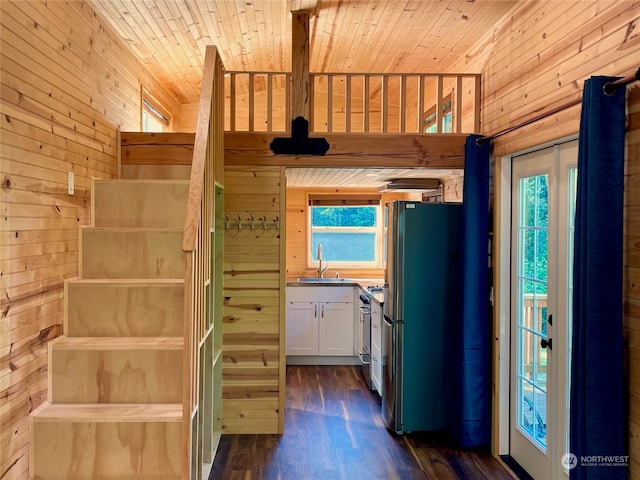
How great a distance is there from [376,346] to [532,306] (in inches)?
65.6

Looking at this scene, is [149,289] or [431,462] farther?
[431,462]

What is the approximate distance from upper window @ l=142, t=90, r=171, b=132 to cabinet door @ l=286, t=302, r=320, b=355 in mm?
2220

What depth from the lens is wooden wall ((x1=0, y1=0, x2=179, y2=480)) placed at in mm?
2139

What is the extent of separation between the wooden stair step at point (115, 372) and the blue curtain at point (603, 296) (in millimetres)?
1861

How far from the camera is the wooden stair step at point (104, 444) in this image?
7.64ft

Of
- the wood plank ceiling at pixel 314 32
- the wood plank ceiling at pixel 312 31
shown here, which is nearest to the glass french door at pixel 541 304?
the wood plank ceiling at pixel 314 32

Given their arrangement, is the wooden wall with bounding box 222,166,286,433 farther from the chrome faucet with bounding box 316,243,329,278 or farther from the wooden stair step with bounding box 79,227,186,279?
the chrome faucet with bounding box 316,243,329,278

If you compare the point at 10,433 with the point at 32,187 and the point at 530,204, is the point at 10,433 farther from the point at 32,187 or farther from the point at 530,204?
the point at 530,204

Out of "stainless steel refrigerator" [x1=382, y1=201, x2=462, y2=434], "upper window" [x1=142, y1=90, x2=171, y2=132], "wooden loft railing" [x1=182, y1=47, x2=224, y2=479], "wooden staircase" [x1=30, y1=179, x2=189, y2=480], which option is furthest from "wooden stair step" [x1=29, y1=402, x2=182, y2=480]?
"upper window" [x1=142, y1=90, x2=171, y2=132]

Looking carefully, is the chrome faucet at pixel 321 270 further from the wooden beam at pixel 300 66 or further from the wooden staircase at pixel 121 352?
the wooden staircase at pixel 121 352

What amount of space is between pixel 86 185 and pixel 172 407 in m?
1.39

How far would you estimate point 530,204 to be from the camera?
10.00 ft

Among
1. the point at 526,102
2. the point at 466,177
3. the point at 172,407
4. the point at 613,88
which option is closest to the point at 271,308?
the point at 172,407

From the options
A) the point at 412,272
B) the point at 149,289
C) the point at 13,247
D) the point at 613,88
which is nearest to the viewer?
the point at 613,88
